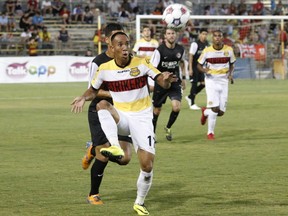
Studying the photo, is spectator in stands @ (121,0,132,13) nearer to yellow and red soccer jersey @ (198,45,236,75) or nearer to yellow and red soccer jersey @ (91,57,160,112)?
yellow and red soccer jersey @ (198,45,236,75)

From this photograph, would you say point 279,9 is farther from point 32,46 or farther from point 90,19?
point 32,46

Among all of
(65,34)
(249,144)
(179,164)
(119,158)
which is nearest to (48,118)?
(249,144)

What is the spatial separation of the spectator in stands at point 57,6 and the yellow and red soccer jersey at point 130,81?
1499 inches

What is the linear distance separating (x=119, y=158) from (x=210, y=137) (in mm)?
8951

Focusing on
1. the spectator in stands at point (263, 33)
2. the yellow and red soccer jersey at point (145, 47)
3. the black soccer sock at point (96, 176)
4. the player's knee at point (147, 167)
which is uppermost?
the player's knee at point (147, 167)

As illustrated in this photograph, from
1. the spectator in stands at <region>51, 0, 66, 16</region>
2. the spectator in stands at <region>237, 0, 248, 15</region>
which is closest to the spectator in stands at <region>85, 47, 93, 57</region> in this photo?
the spectator in stands at <region>51, 0, 66, 16</region>

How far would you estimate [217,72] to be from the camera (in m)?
19.0

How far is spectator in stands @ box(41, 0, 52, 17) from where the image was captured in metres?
47.3

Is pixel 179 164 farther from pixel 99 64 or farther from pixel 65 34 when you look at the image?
pixel 65 34

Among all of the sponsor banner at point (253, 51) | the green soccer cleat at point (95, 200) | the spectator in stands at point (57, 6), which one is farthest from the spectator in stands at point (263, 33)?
the green soccer cleat at point (95, 200)

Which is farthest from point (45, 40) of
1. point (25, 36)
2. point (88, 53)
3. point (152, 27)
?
point (152, 27)

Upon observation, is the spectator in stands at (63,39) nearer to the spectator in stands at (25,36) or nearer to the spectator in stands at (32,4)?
the spectator in stands at (25,36)

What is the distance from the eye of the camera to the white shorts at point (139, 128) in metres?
9.65

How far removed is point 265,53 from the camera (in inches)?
1748
